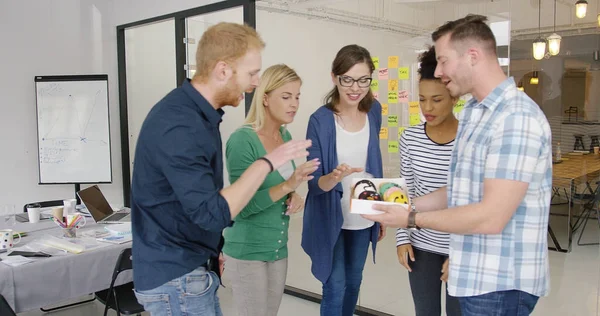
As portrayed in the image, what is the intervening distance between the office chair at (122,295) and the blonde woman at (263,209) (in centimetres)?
88

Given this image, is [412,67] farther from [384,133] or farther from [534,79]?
[534,79]

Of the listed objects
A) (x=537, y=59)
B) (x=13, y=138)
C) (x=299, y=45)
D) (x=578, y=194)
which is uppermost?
(x=299, y=45)

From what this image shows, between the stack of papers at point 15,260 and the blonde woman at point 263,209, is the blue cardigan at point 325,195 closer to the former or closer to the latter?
the blonde woman at point 263,209

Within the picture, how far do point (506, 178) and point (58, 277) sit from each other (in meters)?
2.40

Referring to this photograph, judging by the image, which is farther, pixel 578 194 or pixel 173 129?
pixel 578 194

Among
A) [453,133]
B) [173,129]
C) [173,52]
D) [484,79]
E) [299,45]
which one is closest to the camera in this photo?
A: [173,129]

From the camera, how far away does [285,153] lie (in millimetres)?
1675

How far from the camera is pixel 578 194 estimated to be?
3020 millimetres

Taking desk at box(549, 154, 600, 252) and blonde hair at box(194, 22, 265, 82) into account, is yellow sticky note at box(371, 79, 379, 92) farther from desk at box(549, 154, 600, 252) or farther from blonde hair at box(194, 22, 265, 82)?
blonde hair at box(194, 22, 265, 82)

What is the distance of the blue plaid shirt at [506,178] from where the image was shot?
1476 millimetres

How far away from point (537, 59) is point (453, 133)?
3.75 ft

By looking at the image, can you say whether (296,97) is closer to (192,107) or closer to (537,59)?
(192,107)

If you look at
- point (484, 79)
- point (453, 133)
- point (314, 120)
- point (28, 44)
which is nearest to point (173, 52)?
point (28, 44)

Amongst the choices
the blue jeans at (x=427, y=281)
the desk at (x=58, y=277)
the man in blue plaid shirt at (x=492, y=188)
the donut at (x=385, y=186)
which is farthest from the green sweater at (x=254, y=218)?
the desk at (x=58, y=277)
